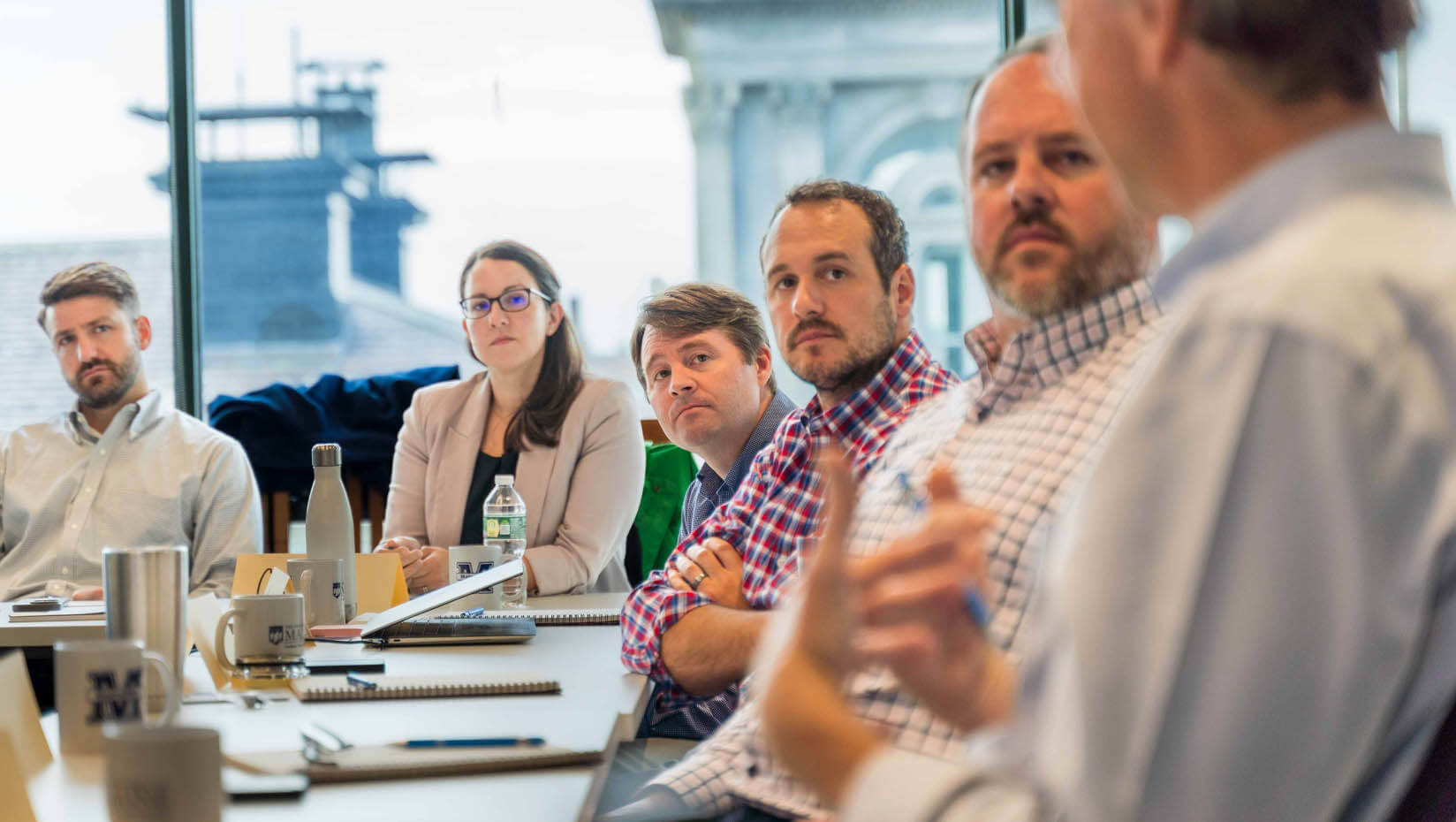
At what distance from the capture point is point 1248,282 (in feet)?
1.79

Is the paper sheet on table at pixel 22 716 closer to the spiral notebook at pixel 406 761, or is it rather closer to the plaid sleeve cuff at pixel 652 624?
the spiral notebook at pixel 406 761

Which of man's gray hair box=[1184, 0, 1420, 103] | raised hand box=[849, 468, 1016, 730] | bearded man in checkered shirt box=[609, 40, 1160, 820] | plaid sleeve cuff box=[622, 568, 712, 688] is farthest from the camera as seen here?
plaid sleeve cuff box=[622, 568, 712, 688]

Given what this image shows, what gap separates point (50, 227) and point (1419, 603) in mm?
4592

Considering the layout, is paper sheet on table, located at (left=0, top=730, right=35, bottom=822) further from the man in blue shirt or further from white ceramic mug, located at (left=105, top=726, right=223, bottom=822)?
the man in blue shirt

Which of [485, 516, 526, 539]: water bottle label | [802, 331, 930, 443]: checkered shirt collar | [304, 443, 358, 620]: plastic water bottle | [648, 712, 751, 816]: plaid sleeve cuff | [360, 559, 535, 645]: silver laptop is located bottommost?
[648, 712, 751, 816]: plaid sleeve cuff

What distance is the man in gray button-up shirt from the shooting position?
3316 millimetres

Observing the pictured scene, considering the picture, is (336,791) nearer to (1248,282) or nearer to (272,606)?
(272,606)

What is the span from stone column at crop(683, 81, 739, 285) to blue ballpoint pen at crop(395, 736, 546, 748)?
3.09 meters

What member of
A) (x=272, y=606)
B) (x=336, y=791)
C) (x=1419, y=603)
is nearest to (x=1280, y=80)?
(x=1419, y=603)

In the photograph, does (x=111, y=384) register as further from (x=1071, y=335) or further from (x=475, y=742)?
(x=1071, y=335)

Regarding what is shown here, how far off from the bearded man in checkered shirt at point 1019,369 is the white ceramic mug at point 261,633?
538 mm

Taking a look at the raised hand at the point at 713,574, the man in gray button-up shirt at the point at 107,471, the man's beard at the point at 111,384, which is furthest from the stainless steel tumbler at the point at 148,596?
the man's beard at the point at 111,384

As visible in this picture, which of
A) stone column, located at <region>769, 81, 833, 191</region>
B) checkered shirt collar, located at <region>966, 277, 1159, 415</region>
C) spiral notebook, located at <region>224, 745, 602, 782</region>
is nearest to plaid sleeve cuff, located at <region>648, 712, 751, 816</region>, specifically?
spiral notebook, located at <region>224, 745, 602, 782</region>

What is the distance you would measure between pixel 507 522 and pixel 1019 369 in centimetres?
164
